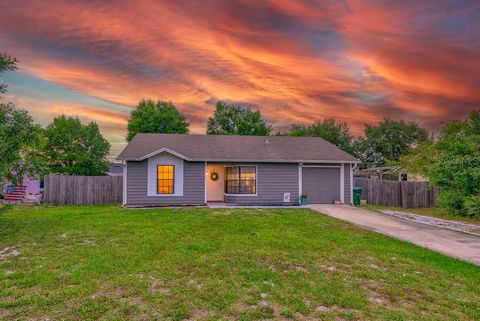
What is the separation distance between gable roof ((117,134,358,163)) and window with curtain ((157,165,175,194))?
93 cm

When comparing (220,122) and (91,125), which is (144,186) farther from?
(220,122)

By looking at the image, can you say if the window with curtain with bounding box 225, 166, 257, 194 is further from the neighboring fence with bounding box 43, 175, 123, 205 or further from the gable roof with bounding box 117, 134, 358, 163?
the neighboring fence with bounding box 43, 175, 123, 205

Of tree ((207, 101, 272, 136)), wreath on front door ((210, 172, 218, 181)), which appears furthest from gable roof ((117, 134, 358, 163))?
tree ((207, 101, 272, 136))

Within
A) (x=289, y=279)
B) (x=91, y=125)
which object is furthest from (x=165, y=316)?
(x=91, y=125)

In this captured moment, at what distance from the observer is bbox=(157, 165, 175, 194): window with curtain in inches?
649

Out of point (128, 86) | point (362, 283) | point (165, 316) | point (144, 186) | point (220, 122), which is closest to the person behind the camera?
point (165, 316)

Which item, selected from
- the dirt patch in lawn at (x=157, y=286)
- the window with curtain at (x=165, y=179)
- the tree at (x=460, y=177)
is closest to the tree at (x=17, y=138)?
the window with curtain at (x=165, y=179)

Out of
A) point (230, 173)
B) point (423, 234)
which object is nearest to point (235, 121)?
point (230, 173)

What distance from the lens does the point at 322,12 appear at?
12367 mm

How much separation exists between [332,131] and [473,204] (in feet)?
130

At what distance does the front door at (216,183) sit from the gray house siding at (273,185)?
1692 mm

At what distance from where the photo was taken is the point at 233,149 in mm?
Result: 18391

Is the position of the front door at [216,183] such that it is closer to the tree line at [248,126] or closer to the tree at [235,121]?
the tree line at [248,126]

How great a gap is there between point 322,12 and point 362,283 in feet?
35.1
